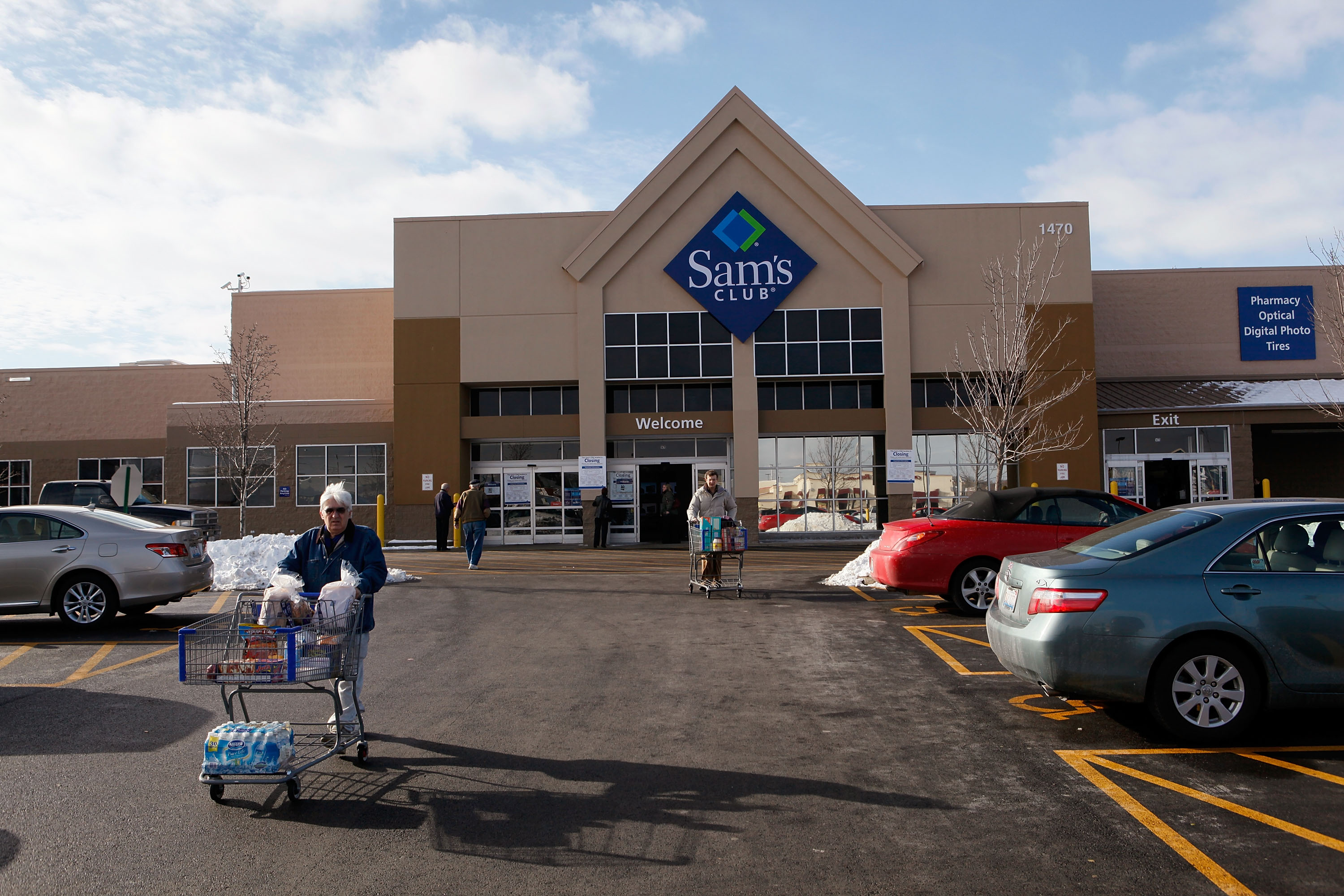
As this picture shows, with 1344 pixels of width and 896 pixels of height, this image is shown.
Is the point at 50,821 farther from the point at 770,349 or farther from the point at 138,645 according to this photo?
the point at 770,349

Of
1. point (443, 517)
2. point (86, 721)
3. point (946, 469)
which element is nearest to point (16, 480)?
point (443, 517)

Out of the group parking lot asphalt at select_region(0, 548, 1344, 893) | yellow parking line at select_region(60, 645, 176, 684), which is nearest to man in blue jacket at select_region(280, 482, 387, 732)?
parking lot asphalt at select_region(0, 548, 1344, 893)

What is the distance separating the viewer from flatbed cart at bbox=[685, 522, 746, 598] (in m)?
13.9

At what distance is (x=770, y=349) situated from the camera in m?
28.1

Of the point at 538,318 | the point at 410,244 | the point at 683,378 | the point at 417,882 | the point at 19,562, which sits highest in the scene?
the point at 410,244

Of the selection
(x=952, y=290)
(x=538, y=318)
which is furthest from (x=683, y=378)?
(x=952, y=290)

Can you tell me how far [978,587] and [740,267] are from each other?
18.1 m

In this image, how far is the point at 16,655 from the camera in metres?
10.1

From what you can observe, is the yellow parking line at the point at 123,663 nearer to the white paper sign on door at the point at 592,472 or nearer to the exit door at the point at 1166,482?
the white paper sign on door at the point at 592,472

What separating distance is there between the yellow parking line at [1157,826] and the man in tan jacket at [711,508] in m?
8.26

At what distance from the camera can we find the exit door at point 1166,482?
92.4 ft

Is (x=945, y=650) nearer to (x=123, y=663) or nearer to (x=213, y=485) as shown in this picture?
(x=123, y=663)

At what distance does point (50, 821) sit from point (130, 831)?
56 cm

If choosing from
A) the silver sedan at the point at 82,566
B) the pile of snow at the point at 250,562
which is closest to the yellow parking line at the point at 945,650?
the silver sedan at the point at 82,566
